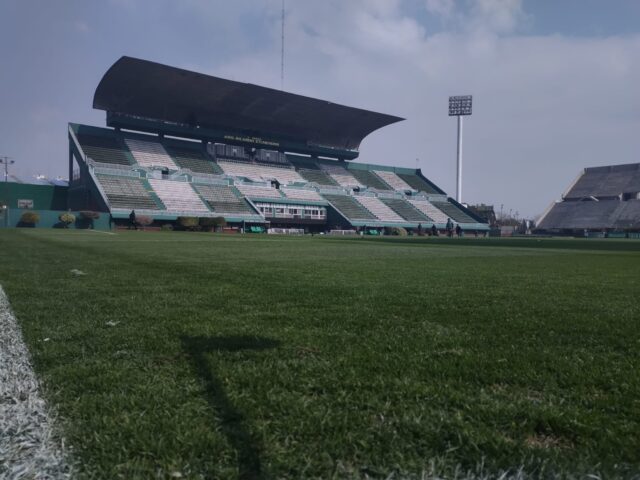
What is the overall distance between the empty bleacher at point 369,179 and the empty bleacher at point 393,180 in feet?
3.89

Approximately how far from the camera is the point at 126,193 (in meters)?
49.5

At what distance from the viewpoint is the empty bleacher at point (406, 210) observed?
6644 centimetres

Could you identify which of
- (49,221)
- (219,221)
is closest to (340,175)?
(219,221)

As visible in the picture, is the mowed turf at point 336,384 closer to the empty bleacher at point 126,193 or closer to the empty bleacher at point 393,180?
the empty bleacher at point 126,193

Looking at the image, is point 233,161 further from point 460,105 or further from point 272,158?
point 460,105

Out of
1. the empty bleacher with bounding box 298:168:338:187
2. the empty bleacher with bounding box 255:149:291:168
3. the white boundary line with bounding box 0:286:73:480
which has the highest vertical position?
the empty bleacher with bounding box 255:149:291:168

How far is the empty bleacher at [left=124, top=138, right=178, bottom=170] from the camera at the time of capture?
55806 millimetres

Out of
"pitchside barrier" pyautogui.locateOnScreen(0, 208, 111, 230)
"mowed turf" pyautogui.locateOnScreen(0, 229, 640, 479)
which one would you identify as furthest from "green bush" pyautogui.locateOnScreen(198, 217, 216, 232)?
"mowed turf" pyautogui.locateOnScreen(0, 229, 640, 479)

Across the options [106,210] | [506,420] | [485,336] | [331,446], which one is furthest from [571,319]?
[106,210]

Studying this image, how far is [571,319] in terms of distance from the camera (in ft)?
15.2

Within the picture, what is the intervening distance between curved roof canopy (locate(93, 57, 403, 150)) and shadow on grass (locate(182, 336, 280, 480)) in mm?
51941

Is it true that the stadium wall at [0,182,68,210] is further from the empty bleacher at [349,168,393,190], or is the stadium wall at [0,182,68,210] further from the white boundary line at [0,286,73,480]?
the white boundary line at [0,286,73,480]

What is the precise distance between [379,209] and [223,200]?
22.1 m

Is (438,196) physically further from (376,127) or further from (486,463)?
(486,463)
